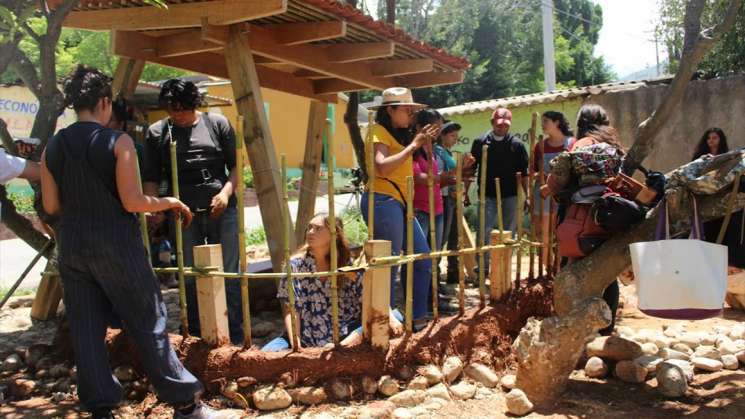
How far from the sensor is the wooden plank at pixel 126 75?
16.7ft

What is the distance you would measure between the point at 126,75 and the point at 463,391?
334 cm

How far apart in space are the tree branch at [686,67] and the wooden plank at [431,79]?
276cm

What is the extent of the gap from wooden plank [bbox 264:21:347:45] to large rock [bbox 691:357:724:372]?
2.92 metres

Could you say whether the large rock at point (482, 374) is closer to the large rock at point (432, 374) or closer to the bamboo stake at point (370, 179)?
the large rock at point (432, 374)

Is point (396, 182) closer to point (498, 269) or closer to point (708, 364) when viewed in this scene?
point (498, 269)

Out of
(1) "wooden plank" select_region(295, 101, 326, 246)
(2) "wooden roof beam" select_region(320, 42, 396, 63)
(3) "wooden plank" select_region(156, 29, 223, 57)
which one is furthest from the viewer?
(1) "wooden plank" select_region(295, 101, 326, 246)

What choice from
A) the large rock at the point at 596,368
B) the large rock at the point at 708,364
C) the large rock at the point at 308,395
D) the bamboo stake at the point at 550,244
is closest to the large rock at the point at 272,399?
the large rock at the point at 308,395

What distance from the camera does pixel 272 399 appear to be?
3.38m

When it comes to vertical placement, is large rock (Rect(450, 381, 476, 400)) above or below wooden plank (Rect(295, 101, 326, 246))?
below

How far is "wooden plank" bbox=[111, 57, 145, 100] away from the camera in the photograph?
5094 millimetres

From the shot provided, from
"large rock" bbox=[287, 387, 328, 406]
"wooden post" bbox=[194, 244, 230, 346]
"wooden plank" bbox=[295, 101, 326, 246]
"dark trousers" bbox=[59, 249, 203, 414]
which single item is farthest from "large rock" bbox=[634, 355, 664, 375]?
"wooden plank" bbox=[295, 101, 326, 246]

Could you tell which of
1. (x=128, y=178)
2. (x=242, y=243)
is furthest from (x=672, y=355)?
(x=128, y=178)

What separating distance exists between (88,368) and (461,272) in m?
2.02

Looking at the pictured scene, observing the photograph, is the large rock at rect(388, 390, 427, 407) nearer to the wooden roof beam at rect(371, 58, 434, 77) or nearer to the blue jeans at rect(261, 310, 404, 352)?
the blue jeans at rect(261, 310, 404, 352)
